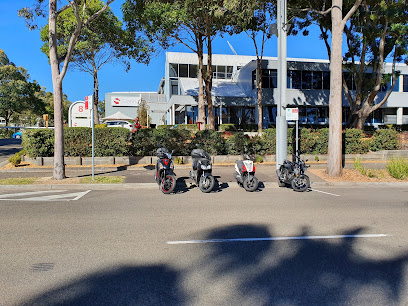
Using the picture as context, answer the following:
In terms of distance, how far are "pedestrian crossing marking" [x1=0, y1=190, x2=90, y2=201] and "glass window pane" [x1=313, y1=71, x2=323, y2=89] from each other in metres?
29.4

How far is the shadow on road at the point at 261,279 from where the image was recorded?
3.39 metres

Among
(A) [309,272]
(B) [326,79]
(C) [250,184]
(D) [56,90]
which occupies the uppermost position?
(B) [326,79]

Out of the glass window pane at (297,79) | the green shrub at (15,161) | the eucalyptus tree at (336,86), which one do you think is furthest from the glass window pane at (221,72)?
the green shrub at (15,161)

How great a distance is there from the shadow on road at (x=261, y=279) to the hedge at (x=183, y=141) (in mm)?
10075

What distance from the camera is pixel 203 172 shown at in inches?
381

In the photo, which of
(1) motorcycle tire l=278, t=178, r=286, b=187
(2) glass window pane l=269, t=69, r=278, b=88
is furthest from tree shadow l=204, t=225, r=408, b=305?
(2) glass window pane l=269, t=69, r=278, b=88

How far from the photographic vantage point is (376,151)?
17.5 meters

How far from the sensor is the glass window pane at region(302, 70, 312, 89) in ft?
109

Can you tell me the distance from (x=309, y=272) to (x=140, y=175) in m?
9.21

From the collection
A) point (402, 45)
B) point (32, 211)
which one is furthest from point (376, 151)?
point (32, 211)

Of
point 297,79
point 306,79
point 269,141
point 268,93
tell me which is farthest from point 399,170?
point 306,79

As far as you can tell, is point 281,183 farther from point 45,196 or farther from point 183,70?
point 183,70

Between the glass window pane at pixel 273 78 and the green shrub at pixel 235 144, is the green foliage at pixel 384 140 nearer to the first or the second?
the green shrub at pixel 235 144

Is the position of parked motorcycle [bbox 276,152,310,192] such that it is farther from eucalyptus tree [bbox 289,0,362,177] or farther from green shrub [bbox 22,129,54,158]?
green shrub [bbox 22,129,54,158]
